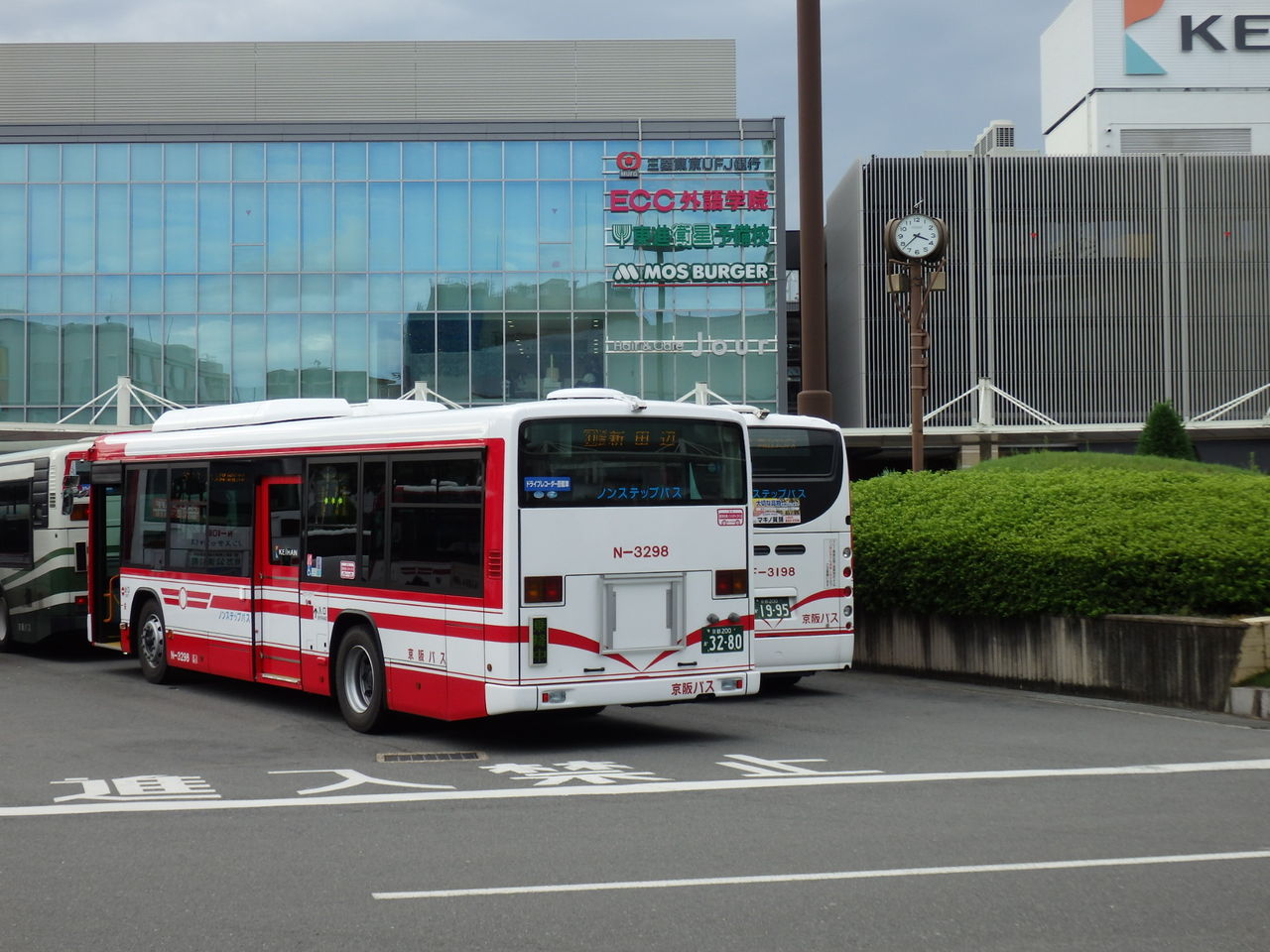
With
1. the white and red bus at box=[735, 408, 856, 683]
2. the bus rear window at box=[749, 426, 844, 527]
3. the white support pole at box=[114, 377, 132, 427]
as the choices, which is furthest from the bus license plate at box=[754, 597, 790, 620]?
the white support pole at box=[114, 377, 132, 427]

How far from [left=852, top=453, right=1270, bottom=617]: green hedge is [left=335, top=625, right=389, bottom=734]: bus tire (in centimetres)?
689

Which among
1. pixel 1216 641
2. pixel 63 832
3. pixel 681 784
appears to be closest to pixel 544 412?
pixel 681 784

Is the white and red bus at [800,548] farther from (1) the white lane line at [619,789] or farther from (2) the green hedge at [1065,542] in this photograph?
(1) the white lane line at [619,789]

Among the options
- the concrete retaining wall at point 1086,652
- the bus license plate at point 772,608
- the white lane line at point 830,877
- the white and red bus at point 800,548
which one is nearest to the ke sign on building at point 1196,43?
the concrete retaining wall at point 1086,652

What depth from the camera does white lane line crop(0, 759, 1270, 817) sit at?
9531mm

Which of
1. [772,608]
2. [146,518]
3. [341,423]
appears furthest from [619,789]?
[146,518]

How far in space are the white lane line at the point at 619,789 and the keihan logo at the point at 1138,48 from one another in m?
73.3

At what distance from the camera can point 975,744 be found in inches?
486

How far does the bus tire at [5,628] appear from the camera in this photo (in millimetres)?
20962

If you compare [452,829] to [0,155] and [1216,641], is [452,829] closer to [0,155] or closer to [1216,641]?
[1216,641]

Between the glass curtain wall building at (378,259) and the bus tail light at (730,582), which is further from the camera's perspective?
the glass curtain wall building at (378,259)

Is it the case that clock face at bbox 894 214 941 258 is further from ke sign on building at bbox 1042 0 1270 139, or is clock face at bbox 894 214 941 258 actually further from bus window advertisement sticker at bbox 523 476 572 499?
ke sign on building at bbox 1042 0 1270 139

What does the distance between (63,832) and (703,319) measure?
1856 inches

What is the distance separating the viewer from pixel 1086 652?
605 inches
